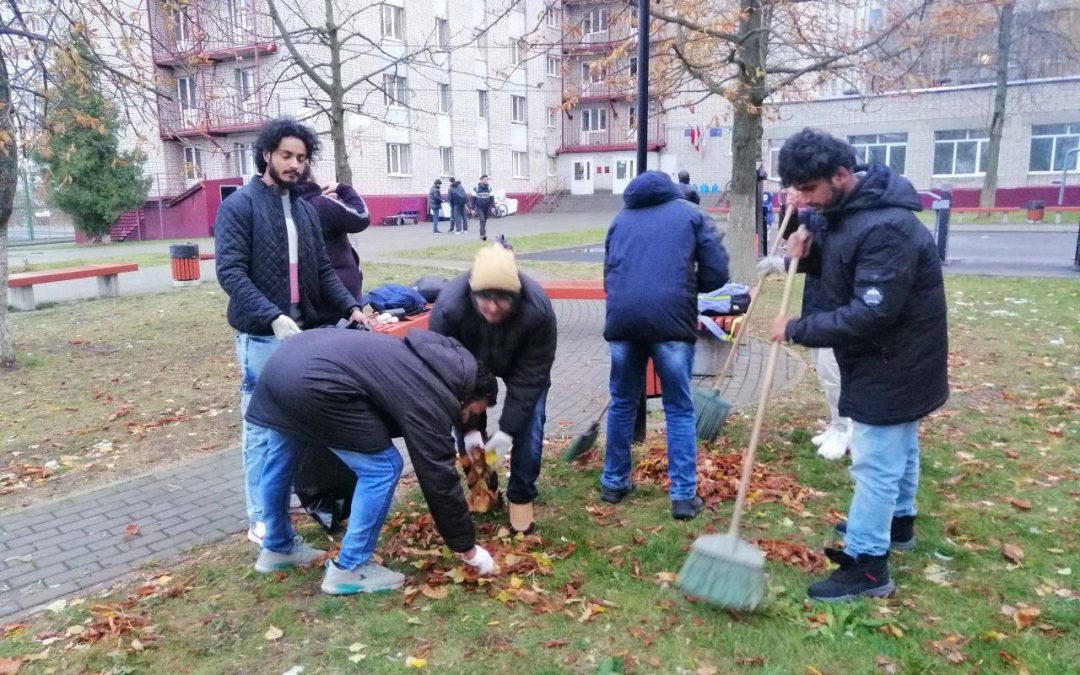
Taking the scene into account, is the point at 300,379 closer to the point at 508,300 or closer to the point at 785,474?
the point at 508,300

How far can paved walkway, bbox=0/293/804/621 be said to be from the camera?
3.70 m

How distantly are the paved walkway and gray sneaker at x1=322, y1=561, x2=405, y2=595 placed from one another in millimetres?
1007

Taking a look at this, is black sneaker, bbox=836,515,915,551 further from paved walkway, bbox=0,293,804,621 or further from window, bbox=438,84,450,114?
window, bbox=438,84,450,114

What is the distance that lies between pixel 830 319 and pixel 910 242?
40cm

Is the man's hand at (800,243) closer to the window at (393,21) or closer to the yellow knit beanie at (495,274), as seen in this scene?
the yellow knit beanie at (495,274)

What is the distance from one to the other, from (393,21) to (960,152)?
23996mm

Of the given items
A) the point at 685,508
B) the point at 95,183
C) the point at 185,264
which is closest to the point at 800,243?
the point at 685,508

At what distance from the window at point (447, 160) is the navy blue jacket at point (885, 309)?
3148 centimetres

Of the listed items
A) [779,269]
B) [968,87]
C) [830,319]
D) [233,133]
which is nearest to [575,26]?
[779,269]

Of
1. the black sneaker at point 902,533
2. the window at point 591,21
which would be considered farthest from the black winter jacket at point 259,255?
the window at point 591,21

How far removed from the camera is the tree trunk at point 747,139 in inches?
368

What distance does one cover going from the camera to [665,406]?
412 cm

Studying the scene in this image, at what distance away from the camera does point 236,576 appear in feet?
11.9

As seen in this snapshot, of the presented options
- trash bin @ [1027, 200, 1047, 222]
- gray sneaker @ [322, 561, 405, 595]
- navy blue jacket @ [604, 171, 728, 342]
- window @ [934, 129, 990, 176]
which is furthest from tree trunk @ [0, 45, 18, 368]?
window @ [934, 129, 990, 176]
